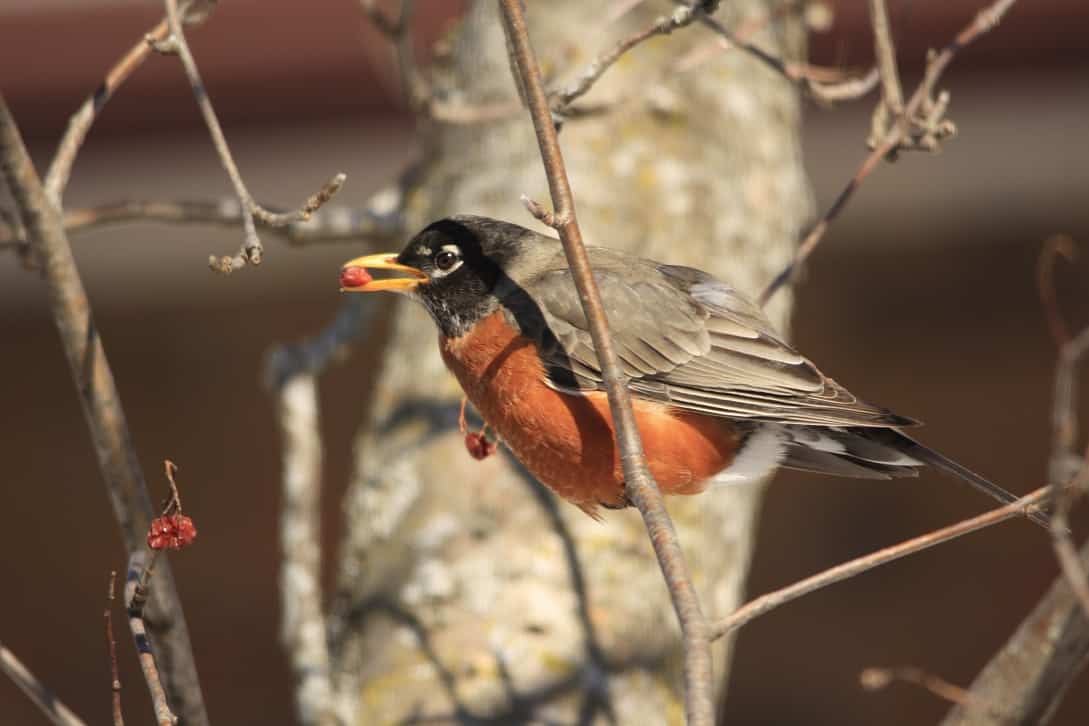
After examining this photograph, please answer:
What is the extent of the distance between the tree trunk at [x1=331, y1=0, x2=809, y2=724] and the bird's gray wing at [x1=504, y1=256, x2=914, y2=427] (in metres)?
0.50

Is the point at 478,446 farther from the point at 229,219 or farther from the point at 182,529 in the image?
the point at 182,529

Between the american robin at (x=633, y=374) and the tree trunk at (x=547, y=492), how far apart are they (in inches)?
17.1

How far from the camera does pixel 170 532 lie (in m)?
1.96

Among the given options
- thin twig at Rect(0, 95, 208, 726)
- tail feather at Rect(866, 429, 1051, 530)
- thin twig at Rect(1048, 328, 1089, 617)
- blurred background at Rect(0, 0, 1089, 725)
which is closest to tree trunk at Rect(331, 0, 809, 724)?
tail feather at Rect(866, 429, 1051, 530)

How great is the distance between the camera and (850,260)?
227 inches

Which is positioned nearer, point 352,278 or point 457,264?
point 352,278

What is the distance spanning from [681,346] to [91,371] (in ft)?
4.14

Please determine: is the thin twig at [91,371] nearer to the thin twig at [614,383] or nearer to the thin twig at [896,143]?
the thin twig at [614,383]

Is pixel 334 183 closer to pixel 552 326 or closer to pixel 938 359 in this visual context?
pixel 552 326

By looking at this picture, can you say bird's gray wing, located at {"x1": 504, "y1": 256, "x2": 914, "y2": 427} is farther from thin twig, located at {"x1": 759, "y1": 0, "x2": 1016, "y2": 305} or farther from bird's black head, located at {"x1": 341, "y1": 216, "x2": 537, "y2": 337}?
thin twig, located at {"x1": 759, "y1": 0, "x2": 1016, "y2": 305}

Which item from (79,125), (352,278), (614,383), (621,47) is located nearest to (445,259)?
(352,278)

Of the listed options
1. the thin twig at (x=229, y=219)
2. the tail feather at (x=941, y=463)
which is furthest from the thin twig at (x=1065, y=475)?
the thin twig at (x=229, y=219)

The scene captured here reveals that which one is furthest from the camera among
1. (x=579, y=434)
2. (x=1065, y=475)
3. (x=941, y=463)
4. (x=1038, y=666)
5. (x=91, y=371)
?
(x=579, y=434)

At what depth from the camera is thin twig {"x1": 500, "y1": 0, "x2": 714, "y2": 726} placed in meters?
1.60
